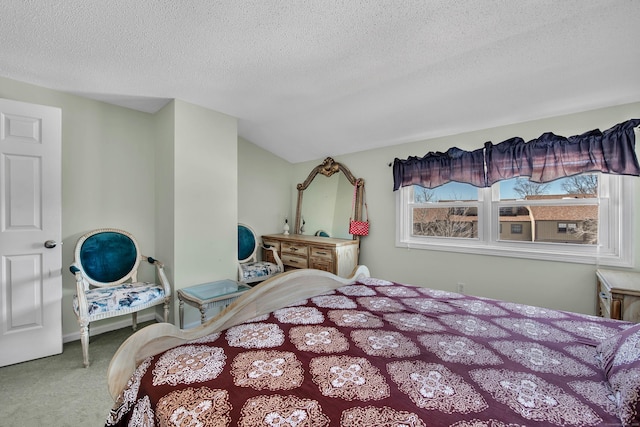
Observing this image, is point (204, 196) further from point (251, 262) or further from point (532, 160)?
point (532, 160)

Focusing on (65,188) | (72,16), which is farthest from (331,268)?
(72,16)

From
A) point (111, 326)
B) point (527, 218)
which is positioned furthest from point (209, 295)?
point (527, 218)

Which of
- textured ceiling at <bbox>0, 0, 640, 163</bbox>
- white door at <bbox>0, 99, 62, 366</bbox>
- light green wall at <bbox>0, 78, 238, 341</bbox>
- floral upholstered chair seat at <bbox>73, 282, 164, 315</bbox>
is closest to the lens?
textured ceiling at <bbox>0, 0, 640, 163</bbox>

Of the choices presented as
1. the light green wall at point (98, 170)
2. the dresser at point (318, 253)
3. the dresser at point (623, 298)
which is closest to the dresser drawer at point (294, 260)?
the dresser at point (318, 253)

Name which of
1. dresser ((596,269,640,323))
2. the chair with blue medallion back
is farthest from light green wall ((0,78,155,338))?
dresser ((596,269,640,323))

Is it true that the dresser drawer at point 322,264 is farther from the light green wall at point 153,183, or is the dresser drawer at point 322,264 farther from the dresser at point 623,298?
the dresser at point 623,298

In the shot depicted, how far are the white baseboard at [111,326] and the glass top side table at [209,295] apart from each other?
672mm

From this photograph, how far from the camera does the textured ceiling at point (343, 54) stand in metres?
1.54

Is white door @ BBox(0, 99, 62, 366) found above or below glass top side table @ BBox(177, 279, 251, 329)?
above

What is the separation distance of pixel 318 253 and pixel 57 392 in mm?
2527

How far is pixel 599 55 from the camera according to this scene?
179cm

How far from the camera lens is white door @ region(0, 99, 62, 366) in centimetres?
210

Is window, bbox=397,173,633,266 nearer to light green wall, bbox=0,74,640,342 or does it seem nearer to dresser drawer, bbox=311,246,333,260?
light green wall, bbox=0,74,640,342

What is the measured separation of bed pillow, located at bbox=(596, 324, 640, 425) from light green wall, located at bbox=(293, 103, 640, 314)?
162 cm
